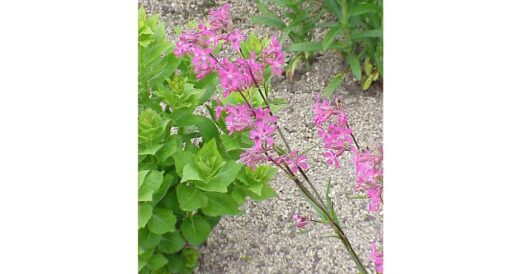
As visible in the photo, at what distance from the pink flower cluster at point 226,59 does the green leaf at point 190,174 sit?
7.4 inches

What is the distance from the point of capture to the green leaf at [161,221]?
126 cm

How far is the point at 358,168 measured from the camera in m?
0.85

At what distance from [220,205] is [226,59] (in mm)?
311

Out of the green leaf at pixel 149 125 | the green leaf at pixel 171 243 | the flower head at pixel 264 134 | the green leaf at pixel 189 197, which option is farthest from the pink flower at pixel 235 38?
the green leaf at pixel 171 243

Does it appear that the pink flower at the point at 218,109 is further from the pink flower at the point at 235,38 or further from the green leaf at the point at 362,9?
the green leaf at the point at 362,9

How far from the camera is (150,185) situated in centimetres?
119

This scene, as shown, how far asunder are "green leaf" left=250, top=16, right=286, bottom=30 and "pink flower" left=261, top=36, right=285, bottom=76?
1.1 inches

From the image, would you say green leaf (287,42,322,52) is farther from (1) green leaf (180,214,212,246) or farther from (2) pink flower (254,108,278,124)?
(1) green leaf (180,214,212,246)
